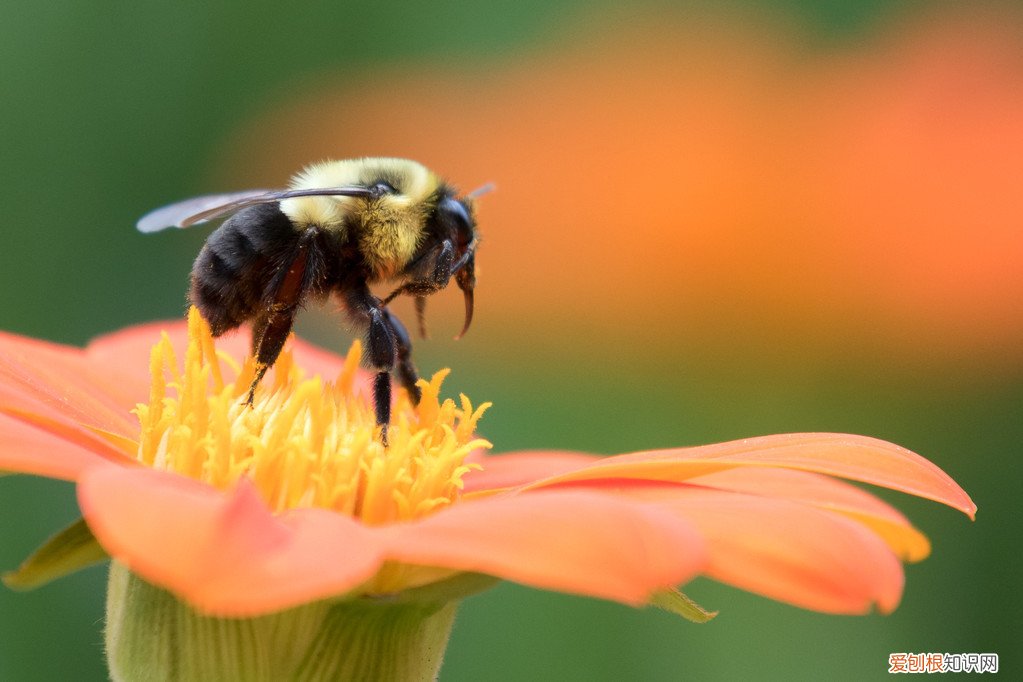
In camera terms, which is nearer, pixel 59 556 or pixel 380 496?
pixel 59 556

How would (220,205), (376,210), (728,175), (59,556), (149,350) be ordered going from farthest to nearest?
(728,175), (149,350), (376,210), (220,205), (59,556)

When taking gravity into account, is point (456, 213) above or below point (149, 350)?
above

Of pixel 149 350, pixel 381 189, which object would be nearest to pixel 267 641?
pixel 381 189

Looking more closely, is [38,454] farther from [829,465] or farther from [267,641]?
[829,465]

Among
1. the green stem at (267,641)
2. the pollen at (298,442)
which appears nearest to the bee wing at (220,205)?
the pollen at (298,442)

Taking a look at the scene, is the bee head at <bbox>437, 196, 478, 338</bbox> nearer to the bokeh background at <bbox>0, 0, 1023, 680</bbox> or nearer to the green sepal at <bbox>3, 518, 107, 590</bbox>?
the green sepal at <bbox>3, 518, 107, 590</bbox>

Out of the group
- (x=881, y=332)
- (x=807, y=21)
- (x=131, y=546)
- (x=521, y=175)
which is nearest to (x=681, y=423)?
(x=881, y=332)
